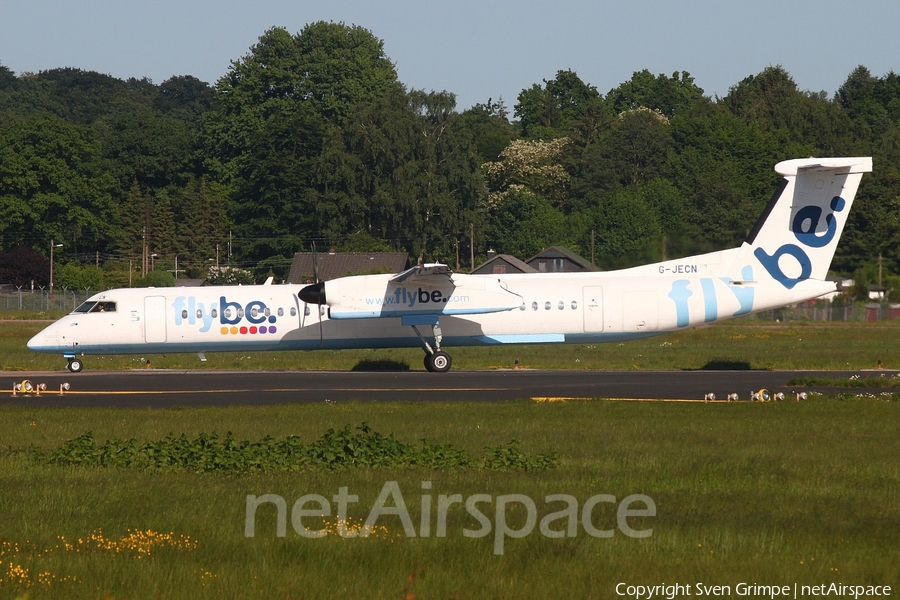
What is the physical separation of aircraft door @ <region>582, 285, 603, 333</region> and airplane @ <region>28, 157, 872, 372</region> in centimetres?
3

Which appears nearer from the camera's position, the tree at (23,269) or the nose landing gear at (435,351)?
the nose landing gear at (435,351)

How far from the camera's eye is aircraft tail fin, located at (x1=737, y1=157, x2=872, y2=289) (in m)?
28.5

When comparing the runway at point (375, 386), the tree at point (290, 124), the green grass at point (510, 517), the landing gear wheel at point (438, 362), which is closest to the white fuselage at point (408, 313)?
the landing gear wheel at point (438, 362)

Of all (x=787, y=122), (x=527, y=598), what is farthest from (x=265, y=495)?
(x=787, y=122)

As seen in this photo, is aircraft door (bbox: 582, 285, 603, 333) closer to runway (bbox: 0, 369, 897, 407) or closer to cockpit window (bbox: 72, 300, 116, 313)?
runway (bbox: 0, 369, 897, 407)

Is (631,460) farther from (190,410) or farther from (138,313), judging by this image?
(138,313)

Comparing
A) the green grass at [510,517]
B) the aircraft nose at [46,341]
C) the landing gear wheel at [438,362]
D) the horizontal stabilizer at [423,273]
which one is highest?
the horizontal stabilizer at [423,273]

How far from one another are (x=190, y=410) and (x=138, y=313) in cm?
1021

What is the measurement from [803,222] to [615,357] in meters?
8.05

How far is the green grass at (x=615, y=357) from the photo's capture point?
31219mm

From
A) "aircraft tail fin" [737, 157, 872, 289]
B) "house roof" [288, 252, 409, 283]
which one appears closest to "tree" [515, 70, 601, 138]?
"house roof" [288, 252, 409, 283]

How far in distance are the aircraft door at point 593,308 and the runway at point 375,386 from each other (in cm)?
174

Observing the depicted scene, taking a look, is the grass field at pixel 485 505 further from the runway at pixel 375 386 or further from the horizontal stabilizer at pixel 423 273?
the horizontal stabilizer at pixel 423 273

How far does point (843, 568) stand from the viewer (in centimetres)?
841
